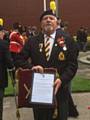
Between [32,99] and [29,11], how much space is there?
3345 centimetres

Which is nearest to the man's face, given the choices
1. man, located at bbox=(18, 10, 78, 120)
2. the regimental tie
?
man, located at bbox=(18, 10, 78, 120)

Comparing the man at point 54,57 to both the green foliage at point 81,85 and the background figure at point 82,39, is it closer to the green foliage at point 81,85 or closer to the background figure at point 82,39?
the green foliage at point 81,85

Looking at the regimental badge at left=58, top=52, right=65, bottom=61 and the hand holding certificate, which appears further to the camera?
the regimental badge at left=58, top=52, right=65, bottom=61

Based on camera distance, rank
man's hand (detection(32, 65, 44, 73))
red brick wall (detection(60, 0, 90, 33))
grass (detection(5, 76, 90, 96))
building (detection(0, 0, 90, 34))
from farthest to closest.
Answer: red brick wall (detection(60, 0, 90, 33))
building (detection(0, 0, 90, 34))
grass (detection(5, 76, 90, 96))
man's hand (detection(32, 65, 44, 73))

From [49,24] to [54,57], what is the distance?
393mm

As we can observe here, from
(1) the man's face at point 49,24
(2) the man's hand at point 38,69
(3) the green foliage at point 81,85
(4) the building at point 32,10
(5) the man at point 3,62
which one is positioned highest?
(1) the man's face at point 49,24

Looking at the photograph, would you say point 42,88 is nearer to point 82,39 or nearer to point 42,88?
point 42,88

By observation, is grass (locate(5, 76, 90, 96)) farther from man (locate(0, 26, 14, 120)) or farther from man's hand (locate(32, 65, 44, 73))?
man's hand (locate(32, 65, 44, 73))

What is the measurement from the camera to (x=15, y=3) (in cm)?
3903

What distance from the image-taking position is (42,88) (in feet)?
19.5

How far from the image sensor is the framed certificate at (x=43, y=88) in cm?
591

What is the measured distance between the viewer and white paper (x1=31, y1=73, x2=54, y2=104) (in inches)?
233

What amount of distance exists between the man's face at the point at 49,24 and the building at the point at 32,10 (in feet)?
107

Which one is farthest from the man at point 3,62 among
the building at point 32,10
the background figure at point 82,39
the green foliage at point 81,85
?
the building at point 32,10
